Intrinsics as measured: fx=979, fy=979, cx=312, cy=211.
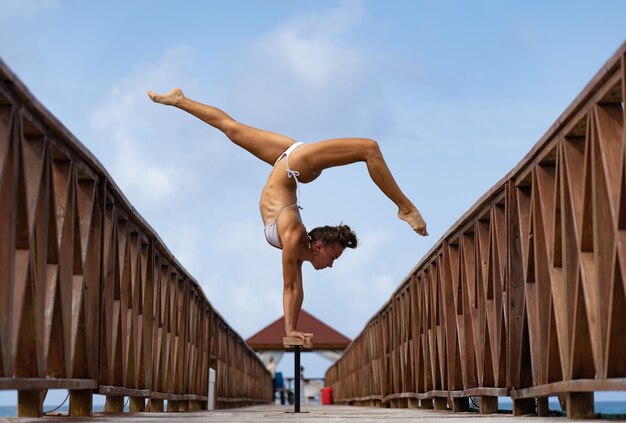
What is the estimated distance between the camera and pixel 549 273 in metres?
5.45

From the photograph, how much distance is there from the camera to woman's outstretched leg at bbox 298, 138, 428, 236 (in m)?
6.86

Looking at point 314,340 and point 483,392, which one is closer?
point 483,392

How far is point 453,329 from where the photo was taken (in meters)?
9.28

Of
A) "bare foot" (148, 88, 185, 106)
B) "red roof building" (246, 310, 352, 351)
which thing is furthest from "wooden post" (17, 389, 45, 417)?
"red roof building" (246, 310, 352, 351)

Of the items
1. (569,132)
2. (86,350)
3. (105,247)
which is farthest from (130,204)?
(569,132)

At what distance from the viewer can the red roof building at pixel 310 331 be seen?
4228 centimetres

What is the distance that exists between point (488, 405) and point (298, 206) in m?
2.04

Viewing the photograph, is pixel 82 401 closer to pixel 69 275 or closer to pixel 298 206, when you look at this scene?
pixel 69 275

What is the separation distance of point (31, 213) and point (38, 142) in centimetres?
45

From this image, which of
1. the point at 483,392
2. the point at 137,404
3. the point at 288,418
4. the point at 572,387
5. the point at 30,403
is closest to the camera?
the point at 572,387

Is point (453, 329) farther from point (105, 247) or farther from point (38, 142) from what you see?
point (38, 142)

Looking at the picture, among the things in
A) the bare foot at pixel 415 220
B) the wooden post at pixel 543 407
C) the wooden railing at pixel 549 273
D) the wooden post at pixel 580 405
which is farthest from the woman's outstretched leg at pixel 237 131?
the wooden post at pixel 580 405

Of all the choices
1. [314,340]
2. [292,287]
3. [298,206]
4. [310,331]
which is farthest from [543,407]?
[310,331]

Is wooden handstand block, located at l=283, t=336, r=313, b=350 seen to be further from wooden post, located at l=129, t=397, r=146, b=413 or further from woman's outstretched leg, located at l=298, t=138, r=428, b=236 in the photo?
wooden post, located at l=129, t=397, r=146, b=413
